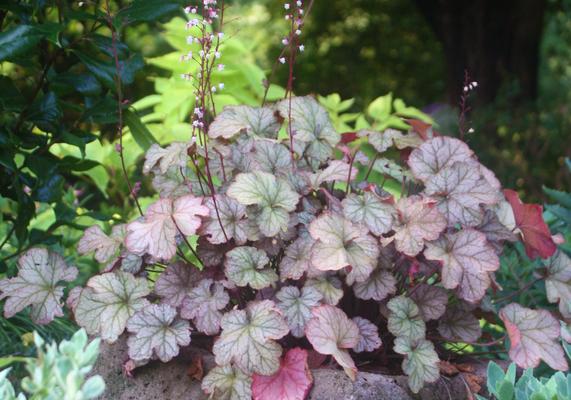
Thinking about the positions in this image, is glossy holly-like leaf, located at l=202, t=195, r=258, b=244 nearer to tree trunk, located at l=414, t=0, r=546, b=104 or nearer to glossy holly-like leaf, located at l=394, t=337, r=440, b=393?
glossy holly-like leaf, located at l=394, t=337, r=440, b=393

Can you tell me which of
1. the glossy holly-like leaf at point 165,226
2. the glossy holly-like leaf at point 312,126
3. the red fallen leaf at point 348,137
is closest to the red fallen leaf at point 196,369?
the glossy holly-like leaf at point 165,226

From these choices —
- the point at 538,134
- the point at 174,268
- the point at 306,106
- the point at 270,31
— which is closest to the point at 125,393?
the point at 174,268

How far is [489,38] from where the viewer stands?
6.37 meters

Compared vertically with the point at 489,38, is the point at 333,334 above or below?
above

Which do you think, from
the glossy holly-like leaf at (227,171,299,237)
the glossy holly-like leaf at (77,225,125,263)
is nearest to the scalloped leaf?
the glossy holly-like leaf at (227,171,299,237)

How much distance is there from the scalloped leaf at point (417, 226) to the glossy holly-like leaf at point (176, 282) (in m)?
0.47

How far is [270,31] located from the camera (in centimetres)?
1187

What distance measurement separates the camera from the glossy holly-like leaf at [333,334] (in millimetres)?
1554

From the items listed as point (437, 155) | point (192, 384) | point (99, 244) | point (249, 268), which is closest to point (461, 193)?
point (437, 155)

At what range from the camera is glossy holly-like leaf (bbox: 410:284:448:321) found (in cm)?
175

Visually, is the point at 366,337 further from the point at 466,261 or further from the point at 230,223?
the point at 230,223

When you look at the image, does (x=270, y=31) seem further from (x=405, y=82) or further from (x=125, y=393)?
(x=125, y=393)

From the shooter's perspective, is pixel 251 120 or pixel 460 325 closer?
pixel 460 325

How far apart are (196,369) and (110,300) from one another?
0.24m
